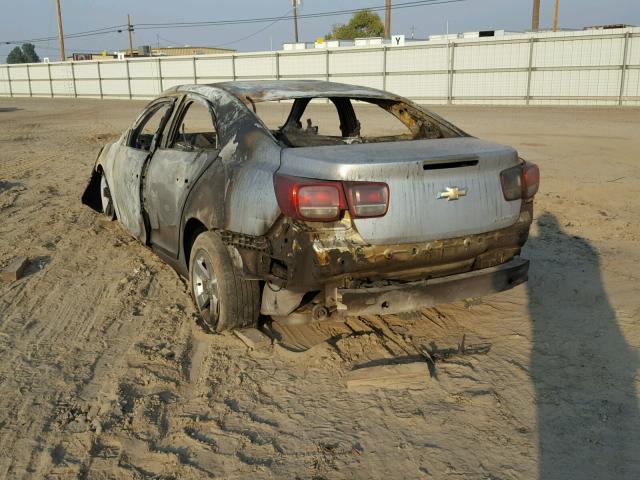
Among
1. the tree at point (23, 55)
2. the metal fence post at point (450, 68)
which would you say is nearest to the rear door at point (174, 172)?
the metal fence post at point (450, 68)

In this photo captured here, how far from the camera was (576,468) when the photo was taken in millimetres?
2602

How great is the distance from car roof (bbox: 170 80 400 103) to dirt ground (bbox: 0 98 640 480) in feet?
5.20

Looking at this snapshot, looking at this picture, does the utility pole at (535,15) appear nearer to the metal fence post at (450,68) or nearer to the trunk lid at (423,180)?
the metal fence post at (450,68)

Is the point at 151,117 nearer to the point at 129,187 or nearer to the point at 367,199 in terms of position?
the point at 129,187

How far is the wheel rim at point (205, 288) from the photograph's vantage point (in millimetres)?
3840

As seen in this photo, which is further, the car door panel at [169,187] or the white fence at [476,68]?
the white fence at [476,68]

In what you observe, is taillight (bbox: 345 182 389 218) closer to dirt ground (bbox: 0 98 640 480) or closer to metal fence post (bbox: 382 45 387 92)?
dirt ground (bbox: 0 98 640 480)

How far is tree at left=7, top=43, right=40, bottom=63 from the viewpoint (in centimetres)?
10900

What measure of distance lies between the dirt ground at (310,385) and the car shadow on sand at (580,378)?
0.01 meters

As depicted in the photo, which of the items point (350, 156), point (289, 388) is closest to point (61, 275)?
point (289, 388)

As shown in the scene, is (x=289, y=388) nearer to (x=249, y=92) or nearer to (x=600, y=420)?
(x=600, y=420)

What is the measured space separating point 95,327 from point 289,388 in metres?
1.57

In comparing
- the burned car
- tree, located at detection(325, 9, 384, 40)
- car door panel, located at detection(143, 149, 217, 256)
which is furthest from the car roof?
tree, located at detection(325, 9, 384, 40)

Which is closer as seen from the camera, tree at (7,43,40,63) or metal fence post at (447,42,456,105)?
metal fence post at (447,42,456,105)
